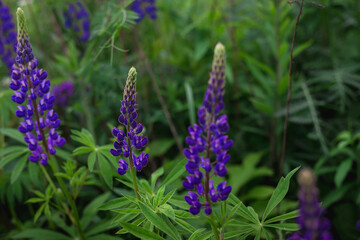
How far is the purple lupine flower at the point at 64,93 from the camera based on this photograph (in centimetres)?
385

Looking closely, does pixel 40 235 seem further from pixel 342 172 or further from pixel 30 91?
pixel 342 172

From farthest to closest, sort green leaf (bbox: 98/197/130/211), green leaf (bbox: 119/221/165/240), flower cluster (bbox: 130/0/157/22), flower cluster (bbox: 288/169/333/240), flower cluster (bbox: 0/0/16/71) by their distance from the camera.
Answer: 1. flower cluster (bbox: 130/0/157/22)
2. flower cluster (bbox: 0/0/16/71)
3. green leaf (bbox: 98/197/130/211)
4. green leaf (bbox: 119/221/165/240)
5. flower cluster (bbox: 288/169/333/240)

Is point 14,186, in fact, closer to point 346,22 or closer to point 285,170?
point 285,170

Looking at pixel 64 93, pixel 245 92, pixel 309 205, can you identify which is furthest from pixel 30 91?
pixel 245 92

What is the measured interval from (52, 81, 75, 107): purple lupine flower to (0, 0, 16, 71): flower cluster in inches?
23.7

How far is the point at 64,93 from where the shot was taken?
3.91m

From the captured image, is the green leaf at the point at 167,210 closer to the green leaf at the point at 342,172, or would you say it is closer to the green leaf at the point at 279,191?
the green leaf at the point at 279,191

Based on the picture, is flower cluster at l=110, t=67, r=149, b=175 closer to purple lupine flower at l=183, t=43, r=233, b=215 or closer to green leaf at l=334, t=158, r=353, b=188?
purple lupine flower at l=183, t=43, r=233, b=215

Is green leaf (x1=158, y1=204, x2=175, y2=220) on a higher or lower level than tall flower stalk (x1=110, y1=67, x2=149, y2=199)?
lower

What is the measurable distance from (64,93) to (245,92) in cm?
207

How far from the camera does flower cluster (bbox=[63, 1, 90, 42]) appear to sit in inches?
156

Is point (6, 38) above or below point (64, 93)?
above

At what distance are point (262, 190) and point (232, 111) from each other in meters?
1.16

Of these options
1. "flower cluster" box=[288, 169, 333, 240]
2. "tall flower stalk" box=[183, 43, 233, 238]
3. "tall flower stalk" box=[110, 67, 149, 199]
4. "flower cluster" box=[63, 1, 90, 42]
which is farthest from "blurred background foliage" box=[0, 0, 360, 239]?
"flower cluster" box=[288, 169, 333, 240]
